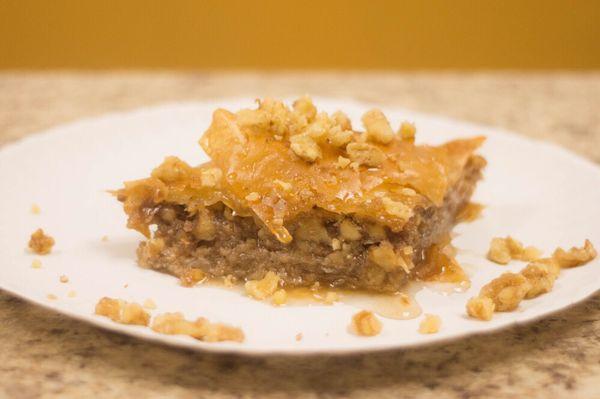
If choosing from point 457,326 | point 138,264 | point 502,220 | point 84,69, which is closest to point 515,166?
point 502,220

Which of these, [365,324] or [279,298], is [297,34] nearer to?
[279,298]

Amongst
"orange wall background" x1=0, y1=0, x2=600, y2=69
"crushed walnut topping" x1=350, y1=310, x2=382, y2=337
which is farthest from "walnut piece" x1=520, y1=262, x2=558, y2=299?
"orange wall background" x1=0, y1=0, x2=600, y2=69

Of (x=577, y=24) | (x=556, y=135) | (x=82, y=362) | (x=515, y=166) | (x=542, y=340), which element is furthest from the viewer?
(x=577, y=24)

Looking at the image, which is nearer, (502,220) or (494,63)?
(502,220)

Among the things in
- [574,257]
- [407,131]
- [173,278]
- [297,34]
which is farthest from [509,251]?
[297,34]

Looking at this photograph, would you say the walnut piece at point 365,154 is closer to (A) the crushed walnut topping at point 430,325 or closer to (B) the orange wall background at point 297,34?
(A) the crushed walnut topping at point 430,325

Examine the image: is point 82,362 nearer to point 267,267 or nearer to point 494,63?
point 267,267
